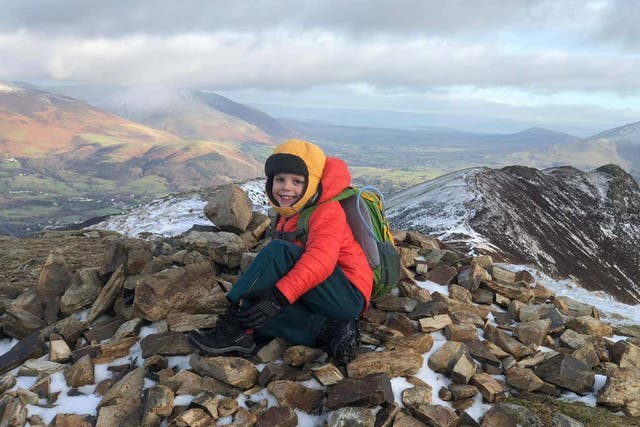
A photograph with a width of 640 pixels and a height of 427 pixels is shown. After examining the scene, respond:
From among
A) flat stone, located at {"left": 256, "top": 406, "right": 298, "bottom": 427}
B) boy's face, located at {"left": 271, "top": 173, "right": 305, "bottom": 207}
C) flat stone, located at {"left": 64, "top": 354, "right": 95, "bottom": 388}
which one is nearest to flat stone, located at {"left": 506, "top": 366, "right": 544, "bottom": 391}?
flat stone, located at {"left": 256, "top": 406, "right": 298, "bottom": 427}

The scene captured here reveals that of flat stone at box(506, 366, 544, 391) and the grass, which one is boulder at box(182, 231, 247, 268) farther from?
the grass

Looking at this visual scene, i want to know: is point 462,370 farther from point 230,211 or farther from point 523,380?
point 230,211

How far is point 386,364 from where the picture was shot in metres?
6.85

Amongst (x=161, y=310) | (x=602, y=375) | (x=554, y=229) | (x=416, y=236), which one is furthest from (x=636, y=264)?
(x=161, y=310)

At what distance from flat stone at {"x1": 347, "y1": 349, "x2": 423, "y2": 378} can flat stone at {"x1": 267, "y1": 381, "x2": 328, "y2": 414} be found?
63cm

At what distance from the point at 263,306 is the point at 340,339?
4.22 ft

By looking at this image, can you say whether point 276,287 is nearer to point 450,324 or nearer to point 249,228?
point 450,324

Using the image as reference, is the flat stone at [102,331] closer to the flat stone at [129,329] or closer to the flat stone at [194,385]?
the flat stone at [129,329]


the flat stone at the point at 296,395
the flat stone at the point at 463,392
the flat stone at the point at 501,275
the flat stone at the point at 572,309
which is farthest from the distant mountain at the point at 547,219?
the flat stone at the point at 296,395

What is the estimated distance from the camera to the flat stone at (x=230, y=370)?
6.68 m

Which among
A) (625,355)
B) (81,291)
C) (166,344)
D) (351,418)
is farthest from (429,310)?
(81,291)

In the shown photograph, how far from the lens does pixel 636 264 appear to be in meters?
52.0

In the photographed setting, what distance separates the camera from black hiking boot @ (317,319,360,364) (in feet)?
22.3

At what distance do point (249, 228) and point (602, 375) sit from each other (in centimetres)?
854
